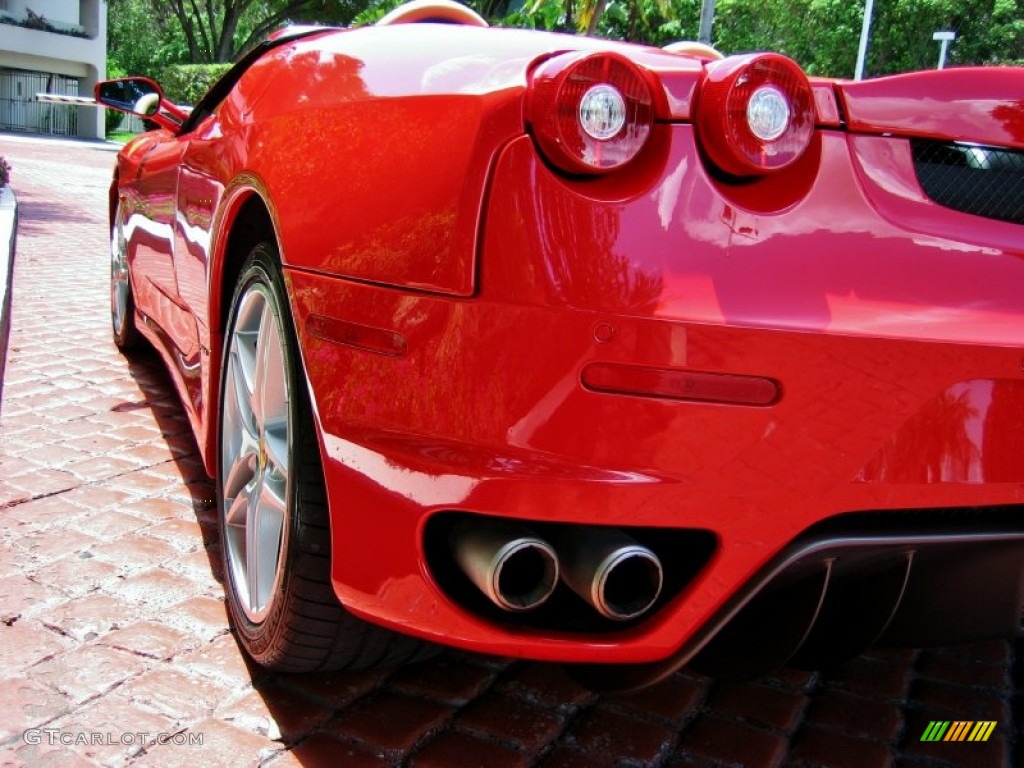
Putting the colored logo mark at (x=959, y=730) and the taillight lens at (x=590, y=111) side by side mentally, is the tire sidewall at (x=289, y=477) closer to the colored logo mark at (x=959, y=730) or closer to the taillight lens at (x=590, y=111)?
the taillight lens at (x=590, y=111)

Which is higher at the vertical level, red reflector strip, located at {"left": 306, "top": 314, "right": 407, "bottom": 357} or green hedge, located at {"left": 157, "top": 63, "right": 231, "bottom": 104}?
green hedge, located at {"left": 157, "top": 63, "right": 231, "bottom": 104}

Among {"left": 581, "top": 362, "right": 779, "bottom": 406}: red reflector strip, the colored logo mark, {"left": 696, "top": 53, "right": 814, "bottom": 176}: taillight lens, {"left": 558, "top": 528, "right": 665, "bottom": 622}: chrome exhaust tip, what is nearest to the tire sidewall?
{"left": 558, "top": 528, "right": 665, "bottom": 622}: chrome exhaust tip

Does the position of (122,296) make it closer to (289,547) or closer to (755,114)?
(289,547)

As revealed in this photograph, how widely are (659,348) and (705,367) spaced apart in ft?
0.25

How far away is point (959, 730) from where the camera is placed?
2289mm

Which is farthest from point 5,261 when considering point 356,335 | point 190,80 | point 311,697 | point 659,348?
point 190,80


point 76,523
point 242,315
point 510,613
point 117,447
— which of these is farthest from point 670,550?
point 117,447

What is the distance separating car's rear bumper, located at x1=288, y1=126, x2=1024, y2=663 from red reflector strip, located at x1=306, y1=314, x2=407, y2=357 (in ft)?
0.04

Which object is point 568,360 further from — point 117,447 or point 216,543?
point 117,447

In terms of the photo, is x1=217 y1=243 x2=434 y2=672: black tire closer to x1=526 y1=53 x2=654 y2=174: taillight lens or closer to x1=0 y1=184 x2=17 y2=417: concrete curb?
x1=526 y1=53 x2=654 y2=174: taillight lens

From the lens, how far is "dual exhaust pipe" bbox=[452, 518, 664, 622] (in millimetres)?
1586

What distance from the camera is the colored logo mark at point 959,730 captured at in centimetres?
226

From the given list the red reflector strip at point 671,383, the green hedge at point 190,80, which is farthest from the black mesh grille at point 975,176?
the green hedge at point 190,80

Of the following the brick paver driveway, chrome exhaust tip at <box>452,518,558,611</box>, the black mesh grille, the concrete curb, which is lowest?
the concrete curb
